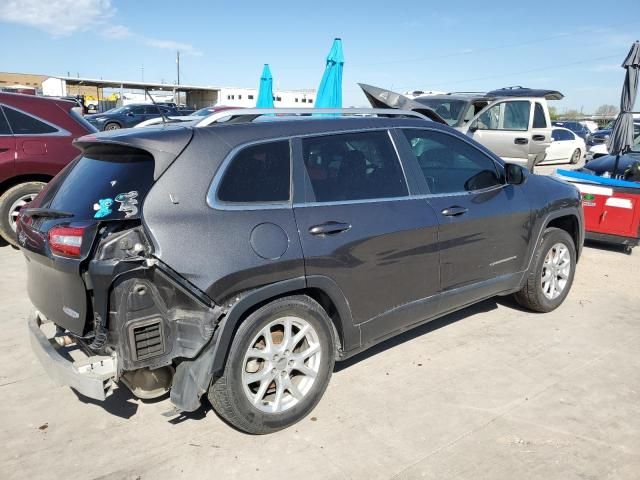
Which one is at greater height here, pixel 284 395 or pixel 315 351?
pixel 315 351

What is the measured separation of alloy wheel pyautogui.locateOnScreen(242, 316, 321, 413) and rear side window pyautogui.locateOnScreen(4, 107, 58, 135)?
513 cm

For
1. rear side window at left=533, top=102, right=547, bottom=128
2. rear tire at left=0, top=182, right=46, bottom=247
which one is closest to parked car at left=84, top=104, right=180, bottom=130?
rear side window at left=533, top=102, right=547, bottom=128

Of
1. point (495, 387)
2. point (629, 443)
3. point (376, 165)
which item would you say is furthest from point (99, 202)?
point (629, 443)

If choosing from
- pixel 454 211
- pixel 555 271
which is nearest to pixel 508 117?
pixel 555 271

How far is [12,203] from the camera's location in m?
6.63

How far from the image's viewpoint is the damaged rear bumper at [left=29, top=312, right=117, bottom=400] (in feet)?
9.09

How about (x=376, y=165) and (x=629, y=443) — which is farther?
(x=376, y=165)

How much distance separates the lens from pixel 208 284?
277cm

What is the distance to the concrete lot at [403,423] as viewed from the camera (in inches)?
112

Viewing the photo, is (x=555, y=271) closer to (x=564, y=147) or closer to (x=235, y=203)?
(x=235, y=203)

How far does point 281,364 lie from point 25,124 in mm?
5358

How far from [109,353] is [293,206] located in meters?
1.26

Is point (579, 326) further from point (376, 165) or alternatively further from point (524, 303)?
point (376, 165)

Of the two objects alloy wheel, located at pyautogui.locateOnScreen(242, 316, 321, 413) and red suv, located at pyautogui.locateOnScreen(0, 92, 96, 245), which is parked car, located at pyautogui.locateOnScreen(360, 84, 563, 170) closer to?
red suv, located at pyautogui.locateOnScreen(0, 92, 96, 245)
